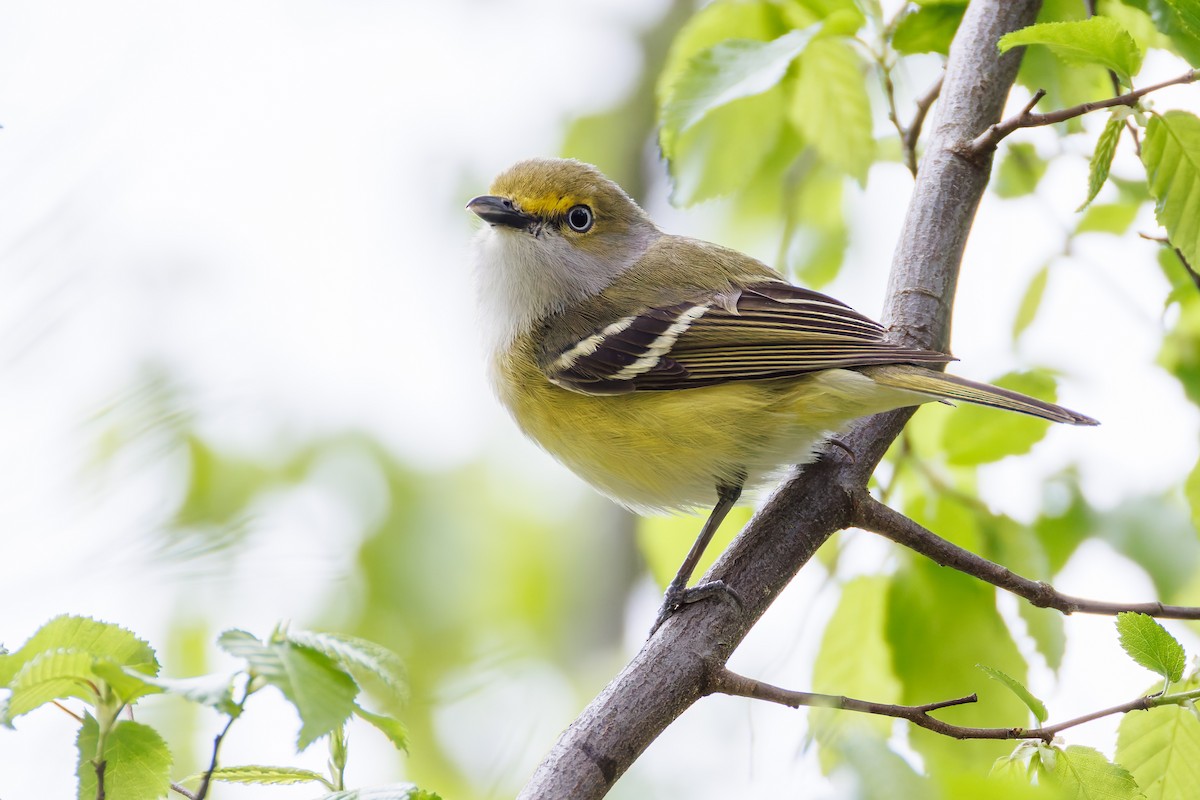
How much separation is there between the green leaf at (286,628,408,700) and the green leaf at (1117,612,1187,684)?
3.66 feet

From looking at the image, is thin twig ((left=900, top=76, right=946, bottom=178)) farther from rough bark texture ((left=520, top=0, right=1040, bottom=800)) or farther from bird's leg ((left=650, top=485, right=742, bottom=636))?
bird's leg ((left=650, top=485, right=742, bottom=636))

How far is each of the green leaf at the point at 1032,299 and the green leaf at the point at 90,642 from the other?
7.83ft

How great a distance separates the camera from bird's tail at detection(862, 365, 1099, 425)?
88.4 inches

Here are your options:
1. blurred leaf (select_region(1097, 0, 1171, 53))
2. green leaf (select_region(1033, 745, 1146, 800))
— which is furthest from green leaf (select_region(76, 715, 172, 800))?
blurred leaf (select_region(1097, 0, 1171, 53))

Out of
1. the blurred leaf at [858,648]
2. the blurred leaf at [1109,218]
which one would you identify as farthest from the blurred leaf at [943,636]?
the blurred leaf at [1109,218]

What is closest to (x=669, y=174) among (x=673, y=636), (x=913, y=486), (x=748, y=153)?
(x=748, y=153)

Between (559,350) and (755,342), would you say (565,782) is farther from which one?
(559,350)

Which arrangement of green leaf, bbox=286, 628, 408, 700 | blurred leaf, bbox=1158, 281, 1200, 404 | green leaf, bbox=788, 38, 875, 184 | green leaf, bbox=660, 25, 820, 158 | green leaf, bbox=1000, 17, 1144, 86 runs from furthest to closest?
green leaf, bbox=788, 38, 875, 184 < blurred leaf, bbox=1158, 281, 1200, 404 < green leaf, bbox=660, 25, 820, 158 < green leaf, bbox=1000, 17, 1144, 86 < green leaf, bbox=286, 628, 408, 700

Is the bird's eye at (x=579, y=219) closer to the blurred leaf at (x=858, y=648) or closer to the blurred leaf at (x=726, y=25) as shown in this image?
the blurred leaf at (x=726, y=25)

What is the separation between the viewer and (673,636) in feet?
6.73

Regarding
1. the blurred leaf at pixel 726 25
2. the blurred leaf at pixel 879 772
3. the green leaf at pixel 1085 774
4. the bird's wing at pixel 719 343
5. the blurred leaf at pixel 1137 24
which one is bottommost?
the blurred leaf at pixel 879 772

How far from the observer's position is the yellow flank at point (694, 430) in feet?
8.76

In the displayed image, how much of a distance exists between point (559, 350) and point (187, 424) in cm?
182

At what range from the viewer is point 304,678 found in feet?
4.00
